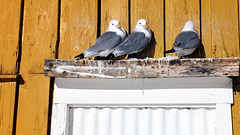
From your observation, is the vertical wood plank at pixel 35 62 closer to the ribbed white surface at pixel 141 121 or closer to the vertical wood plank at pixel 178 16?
the ribbed white surface at pixel 141 121

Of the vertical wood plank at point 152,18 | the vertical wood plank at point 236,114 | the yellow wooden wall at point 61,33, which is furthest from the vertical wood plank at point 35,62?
the vertical wood plank at point 236,114

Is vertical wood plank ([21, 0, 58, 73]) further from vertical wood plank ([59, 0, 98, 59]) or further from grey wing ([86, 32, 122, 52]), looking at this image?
grey wing ([86, 32, 122, 52])

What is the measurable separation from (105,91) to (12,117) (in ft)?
1.78

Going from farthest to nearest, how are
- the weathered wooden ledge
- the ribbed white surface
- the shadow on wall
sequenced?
the shadow on wall → the ribbed white surface → the weathered wooden ledge

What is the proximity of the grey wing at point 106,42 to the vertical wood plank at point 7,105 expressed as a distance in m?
0.50

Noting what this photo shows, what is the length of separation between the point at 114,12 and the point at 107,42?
0.24m

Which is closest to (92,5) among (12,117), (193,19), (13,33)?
(13,33)

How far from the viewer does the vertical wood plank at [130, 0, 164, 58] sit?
1.63 meters

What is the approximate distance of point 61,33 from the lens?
1.68 metres

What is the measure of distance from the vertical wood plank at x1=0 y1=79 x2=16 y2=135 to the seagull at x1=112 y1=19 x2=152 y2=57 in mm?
624

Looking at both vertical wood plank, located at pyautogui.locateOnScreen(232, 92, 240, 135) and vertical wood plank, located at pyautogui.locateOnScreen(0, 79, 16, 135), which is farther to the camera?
vertical wood plank, located at pyautogui.locateOnScreen(0, 79, 16, 135)

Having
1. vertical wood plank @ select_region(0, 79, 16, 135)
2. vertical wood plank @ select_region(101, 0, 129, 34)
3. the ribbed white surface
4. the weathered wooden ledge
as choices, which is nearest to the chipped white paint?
the ribbed white surface

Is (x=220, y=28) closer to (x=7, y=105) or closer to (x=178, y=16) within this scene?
(x=178, y=16)

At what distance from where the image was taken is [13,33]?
167 centimetres
